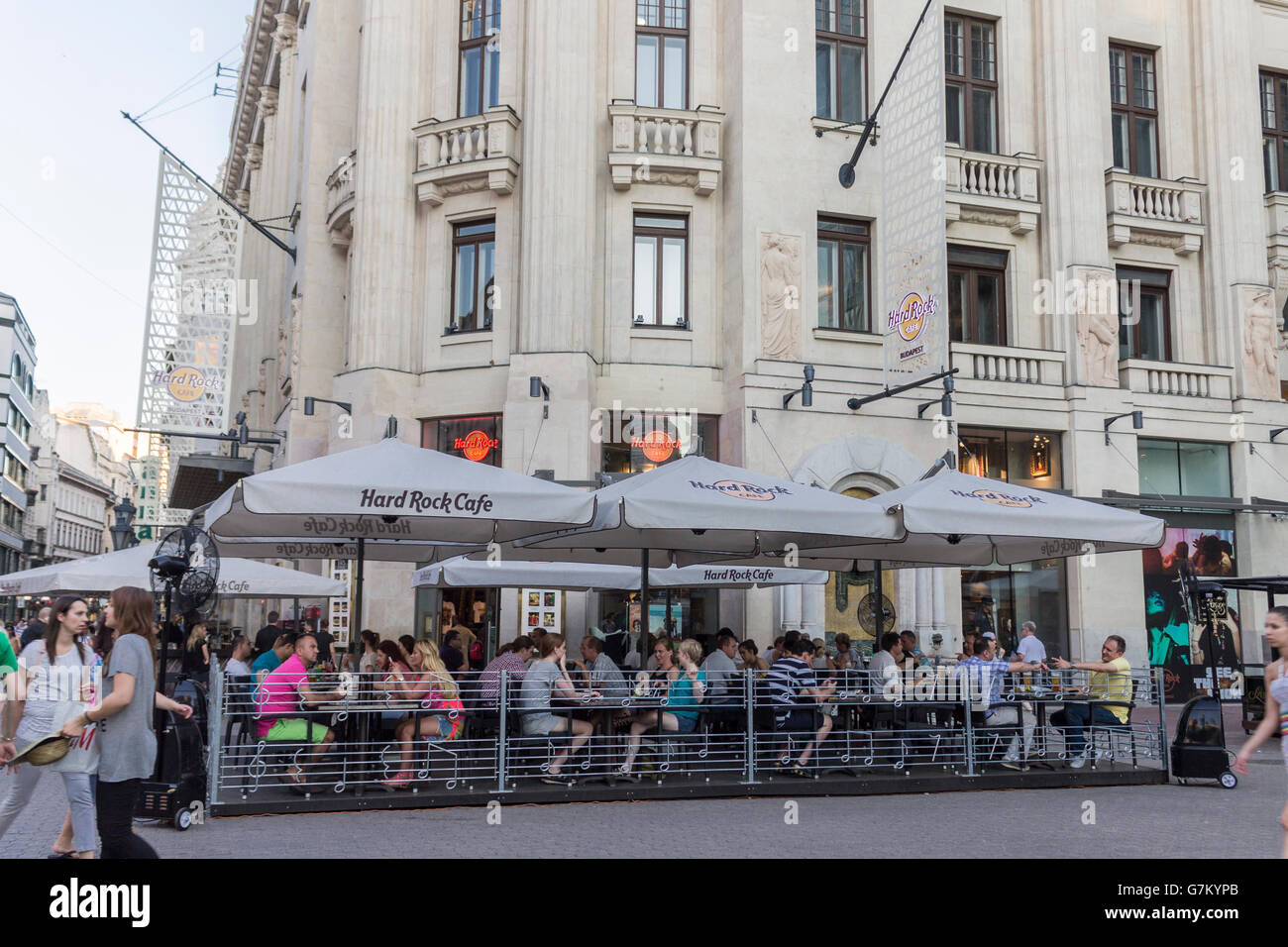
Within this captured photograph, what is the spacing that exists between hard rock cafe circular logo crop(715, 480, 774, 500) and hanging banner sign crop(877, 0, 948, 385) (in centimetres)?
762

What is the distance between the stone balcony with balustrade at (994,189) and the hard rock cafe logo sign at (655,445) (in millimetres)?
7286

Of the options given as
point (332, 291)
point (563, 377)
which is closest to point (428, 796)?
point (563, 377)

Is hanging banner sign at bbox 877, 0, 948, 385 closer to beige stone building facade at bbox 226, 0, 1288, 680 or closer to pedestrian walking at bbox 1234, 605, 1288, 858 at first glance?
beige stone building facade at bbox 226, 0, 1288, 680

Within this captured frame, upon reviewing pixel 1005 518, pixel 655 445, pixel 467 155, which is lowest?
pixel 1005 518

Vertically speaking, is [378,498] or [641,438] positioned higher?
[641,438]

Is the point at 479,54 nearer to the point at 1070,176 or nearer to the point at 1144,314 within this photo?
the point at 1070,176

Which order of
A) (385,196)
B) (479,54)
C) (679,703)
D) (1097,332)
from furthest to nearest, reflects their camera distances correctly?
(1097,332)
(479,54)
(385,196)
(679,703)

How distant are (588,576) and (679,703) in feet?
18.9

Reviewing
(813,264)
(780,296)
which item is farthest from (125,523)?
(813,264)

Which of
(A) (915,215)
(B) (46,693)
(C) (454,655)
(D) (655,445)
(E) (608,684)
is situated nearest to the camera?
(B) (46,693)

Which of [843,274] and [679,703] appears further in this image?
[843,274]

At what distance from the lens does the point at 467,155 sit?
2133cm

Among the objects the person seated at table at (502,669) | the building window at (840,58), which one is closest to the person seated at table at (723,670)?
the person seated at table at (502,669)

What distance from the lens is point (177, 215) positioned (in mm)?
26234
